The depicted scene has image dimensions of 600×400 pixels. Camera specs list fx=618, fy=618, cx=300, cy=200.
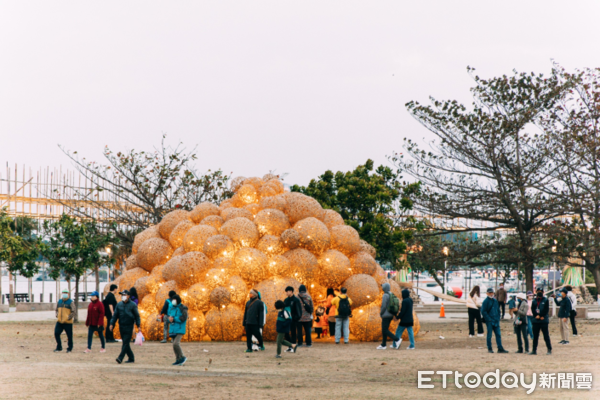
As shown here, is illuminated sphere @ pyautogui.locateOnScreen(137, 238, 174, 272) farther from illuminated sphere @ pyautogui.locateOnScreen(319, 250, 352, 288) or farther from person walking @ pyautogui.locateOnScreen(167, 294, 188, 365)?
person walking @ pyautogui.locateOnScreen(167, 294, 188, 365)

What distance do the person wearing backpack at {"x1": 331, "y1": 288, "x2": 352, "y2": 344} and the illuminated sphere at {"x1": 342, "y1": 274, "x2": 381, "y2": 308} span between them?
48 centimetres

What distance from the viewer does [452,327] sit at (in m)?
22.9

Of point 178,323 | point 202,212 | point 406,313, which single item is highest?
point 202,212

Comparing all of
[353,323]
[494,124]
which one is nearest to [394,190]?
[494,124]

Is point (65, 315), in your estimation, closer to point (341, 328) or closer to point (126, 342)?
point (126, 342)

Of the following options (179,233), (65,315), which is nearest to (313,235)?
(179,233)

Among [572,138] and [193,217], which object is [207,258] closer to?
[193,217]

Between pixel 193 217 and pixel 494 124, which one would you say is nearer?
pixel 193 217

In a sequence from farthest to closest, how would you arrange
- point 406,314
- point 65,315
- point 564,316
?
point 564,316
point 406,314
point 65,315

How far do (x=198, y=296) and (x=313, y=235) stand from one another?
3.53m

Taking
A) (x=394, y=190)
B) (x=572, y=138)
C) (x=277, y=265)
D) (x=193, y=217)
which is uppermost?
(x=572, y=138)

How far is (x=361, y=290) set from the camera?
1698 cm

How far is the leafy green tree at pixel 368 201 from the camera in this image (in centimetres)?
2467

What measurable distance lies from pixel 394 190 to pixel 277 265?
10691mm
